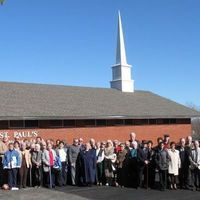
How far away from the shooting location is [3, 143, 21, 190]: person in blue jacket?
52.5 feet

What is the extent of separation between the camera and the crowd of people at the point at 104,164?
1590cm

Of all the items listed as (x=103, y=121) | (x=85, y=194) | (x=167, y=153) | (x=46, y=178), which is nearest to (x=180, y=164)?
(x=167, y=153)

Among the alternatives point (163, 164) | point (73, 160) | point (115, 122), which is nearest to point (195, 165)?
point (163, 164)

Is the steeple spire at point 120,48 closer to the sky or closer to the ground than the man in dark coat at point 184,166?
closer to the sky

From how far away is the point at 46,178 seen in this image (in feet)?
55.4

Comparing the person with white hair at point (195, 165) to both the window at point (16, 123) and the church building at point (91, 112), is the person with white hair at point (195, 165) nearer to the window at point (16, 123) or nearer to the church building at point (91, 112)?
the church building at point (91, 112)

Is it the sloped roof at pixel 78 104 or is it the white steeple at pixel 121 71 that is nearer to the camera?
the sloped roof at pixel 78 104

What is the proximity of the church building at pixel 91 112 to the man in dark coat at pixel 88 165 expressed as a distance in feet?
33.7

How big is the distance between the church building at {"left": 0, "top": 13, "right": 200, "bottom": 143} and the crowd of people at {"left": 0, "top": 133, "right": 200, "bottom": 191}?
31.8 ft

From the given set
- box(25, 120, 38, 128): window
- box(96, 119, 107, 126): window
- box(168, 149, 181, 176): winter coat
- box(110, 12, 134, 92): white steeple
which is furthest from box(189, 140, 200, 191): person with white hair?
box(110, 12, 134, 92): white steeple

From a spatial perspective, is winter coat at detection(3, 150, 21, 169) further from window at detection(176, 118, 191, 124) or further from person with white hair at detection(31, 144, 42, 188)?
window at detection(176, 118, 191, 124)

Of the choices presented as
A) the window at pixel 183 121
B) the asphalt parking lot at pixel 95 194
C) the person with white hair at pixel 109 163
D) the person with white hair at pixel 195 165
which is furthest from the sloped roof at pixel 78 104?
the person with white hair at pixel 195 165

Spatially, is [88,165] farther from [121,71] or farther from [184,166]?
[121,71]

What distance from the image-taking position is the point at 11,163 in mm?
15984
